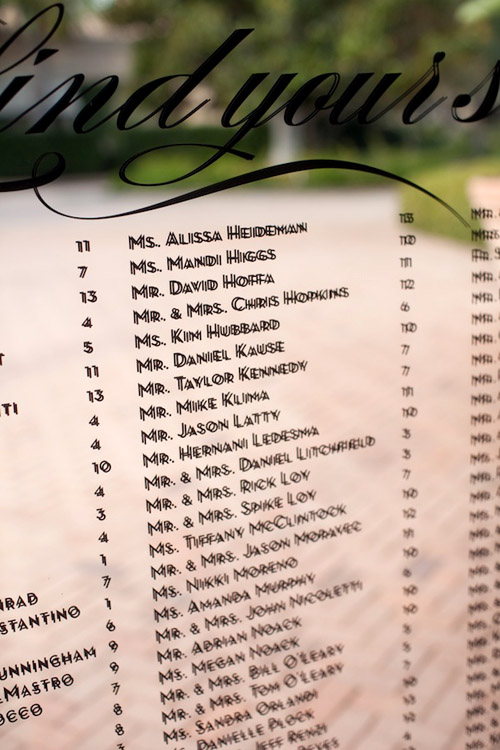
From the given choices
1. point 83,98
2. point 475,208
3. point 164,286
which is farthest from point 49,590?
point 475,208

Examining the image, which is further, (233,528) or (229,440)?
(233,528)

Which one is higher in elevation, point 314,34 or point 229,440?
point 314,34

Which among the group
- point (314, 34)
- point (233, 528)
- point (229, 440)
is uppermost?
point (314, 34)

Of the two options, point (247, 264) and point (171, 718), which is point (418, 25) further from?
point (171, 718)

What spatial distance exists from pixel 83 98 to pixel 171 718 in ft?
3.67

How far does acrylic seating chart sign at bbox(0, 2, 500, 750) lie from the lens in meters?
1.24

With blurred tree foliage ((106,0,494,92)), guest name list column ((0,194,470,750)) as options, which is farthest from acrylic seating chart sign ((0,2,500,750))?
blurred tree foliage ((106,0,494,92))

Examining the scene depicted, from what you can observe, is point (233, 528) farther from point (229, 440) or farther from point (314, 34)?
point (314, 34)

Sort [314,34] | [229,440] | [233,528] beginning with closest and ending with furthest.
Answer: [229,440], [233,528], [314,34]

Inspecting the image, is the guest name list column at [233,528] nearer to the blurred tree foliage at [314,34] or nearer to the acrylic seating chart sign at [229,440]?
the acrylic seating chart sign at [229,440]

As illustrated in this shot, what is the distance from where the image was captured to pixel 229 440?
53.2 inches

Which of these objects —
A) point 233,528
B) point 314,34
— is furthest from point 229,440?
point 314,34

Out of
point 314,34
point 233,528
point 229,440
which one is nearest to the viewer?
point 229,440

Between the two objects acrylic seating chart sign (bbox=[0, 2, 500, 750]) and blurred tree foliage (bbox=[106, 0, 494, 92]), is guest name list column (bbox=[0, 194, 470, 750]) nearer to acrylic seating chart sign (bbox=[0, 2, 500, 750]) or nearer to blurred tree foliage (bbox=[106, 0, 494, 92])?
acrylic seating chart sign (bbox=[0, 2, 500, 750])
